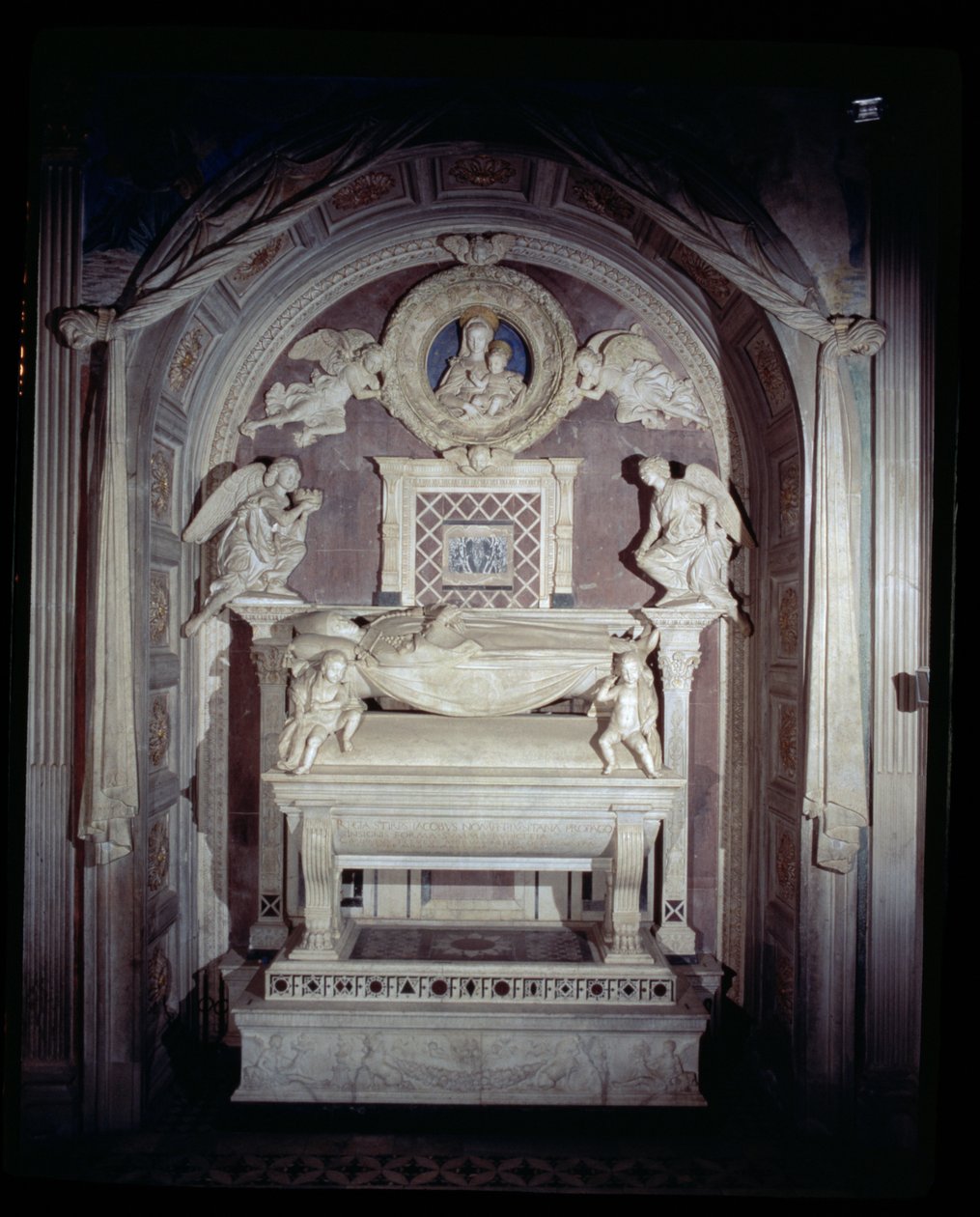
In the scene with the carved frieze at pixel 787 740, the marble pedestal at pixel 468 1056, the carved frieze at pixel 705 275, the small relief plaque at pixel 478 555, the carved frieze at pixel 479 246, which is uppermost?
the carved frieze at pixel 479 246

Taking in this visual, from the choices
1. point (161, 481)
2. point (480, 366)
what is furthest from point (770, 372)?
point (161, 481)

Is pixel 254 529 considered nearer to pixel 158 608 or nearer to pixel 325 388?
→ pixel 158 608

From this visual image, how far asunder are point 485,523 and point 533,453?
1.54 feet

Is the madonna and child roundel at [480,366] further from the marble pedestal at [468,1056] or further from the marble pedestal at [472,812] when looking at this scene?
the marble pedestal at [468,1056]

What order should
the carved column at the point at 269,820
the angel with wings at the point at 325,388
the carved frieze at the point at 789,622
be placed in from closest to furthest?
the carved frieze at the point at 789,622 → the carved column at the point at 269,820 → the angel with wings at the point at 325,388

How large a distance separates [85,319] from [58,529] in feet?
2.93

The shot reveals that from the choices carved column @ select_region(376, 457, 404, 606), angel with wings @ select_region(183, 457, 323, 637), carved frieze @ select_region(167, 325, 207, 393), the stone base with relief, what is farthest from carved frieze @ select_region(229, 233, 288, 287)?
the stone base with relief

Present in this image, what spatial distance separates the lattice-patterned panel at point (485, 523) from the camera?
4684 millimetres

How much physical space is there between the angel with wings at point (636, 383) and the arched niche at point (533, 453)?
0.08 m

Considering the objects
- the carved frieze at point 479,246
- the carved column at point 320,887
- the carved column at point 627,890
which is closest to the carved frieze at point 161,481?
the carved column at point 320,887

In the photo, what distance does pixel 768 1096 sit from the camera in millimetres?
3969

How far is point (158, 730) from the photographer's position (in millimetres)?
4195

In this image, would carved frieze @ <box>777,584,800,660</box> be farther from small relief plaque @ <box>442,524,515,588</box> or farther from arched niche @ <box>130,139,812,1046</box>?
small relief plaque @ <box>442,524,515,588</box>

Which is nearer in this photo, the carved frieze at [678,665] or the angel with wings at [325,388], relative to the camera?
the carved frieze at [678,665]
